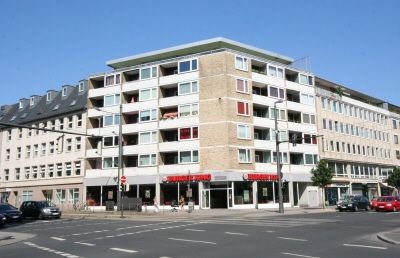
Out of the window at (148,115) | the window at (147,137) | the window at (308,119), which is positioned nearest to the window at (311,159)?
the window at (308,119)

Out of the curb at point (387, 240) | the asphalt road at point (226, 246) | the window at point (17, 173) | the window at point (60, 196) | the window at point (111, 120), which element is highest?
the window at point (111, 120)

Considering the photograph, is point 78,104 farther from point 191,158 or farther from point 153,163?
point 191,158

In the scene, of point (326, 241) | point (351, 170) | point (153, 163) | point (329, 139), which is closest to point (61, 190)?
point (153, 163)

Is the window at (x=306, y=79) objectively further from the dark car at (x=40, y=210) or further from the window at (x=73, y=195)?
the dark car at (x=40, y=210)

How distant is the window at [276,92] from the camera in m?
50.8

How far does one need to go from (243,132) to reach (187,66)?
9.92 m

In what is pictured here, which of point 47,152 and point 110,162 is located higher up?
point 47,152

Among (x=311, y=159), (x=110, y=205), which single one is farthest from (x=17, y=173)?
(x=311, y=159)

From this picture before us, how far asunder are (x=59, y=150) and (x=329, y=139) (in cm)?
3616

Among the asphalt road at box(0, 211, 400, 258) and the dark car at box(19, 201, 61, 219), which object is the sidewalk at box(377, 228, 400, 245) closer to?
the asphalt road at box(0, 211, 400, 258)

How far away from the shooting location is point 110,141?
52.7 m

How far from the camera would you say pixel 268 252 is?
12.8m

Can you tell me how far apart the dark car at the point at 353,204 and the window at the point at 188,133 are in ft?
52.9

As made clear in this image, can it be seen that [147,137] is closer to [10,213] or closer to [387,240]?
[10,213]
